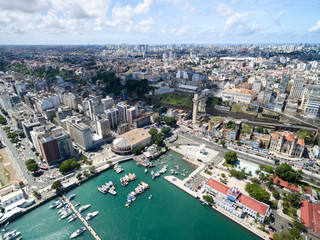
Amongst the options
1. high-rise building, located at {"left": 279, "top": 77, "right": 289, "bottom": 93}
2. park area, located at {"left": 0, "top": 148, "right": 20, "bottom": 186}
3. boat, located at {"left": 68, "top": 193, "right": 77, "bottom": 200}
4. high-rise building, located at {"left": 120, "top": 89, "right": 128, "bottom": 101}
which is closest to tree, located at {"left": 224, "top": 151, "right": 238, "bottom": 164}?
boat, located at {"left": 68, "top": 193, "right": 77, "bottom": 200}

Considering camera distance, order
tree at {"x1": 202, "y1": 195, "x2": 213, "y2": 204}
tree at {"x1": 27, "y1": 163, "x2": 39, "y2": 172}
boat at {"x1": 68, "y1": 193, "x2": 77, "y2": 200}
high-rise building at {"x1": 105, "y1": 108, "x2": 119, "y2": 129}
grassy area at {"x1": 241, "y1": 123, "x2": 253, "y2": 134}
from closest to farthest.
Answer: tree at {"x1": 202, "y1": 195, "x2": 213, "y2": 204}, boat at {"x1": 68, "y1": 193, "x2": 77, "y2": 200}, tree at {"x1": 27, "y1": 163, "x2": 39, "y2": 172}, grassy area at {"x1": 241, "y1": 123, "x2": 253, "y2": 134}, high-rise building at {"x1": 105, "y1": 108, "x2": 119, "y2": 129}

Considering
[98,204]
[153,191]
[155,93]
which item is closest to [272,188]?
[153,191]

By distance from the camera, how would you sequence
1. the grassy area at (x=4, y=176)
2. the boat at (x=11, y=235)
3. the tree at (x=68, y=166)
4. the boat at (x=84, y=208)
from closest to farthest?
the boat at (x=11, y=235)
the boat at (x=84, y=208)
the grassy area at (x=4, y=176)
the tree at (x=68, y=166)

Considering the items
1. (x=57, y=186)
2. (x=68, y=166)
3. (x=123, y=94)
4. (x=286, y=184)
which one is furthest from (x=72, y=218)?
(x=123, y=94)

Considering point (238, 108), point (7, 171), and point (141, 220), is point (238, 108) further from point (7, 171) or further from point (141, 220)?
point (7, 171)

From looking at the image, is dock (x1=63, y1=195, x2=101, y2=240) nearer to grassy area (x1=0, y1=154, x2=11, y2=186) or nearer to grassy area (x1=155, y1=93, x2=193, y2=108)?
grassy area (x1=0, y1=154, x2=11, y2=186)

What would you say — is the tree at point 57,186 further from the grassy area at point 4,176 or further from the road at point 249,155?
the road at point 249,155

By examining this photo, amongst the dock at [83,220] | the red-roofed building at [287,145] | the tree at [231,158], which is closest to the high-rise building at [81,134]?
the dock at [83,220]
